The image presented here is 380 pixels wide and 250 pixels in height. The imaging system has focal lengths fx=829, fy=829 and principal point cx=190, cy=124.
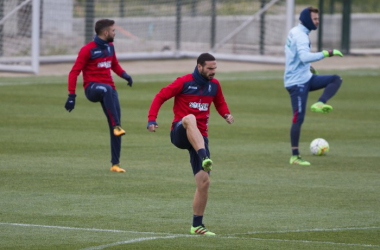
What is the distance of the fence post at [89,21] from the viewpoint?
92.8 feet

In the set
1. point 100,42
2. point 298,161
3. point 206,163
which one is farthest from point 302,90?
point 206,163

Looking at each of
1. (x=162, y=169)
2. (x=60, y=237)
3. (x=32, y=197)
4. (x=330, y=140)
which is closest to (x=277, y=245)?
(x=60, y=237)

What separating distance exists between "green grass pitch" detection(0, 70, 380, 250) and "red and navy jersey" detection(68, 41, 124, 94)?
4.56 ft

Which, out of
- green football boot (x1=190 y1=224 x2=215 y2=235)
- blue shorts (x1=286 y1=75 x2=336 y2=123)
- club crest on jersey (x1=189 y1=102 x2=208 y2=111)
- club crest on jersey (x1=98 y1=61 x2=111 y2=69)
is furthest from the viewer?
blue shorts (x1=286 y1=75 x2=336 y2=123)

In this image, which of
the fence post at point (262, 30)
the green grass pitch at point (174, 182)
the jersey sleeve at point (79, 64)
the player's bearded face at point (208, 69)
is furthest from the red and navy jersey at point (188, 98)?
the fence post at point (262, 30)

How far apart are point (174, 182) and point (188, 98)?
3.08m

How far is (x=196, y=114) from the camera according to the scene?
9172 mm

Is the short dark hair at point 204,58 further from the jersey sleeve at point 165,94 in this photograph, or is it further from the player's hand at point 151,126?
the player's hand at point 151,126

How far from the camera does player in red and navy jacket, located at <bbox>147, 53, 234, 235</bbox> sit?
28.3 ft

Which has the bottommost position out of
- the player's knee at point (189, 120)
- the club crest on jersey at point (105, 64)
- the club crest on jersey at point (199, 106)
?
the player's knee at point (189, 120)

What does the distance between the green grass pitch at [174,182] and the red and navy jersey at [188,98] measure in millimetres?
1225

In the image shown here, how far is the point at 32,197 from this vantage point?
10648 millimetres

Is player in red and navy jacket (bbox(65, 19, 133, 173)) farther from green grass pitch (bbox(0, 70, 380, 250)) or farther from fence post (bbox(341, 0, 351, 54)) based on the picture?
fence post (bbox(341, 0, 351, 54))

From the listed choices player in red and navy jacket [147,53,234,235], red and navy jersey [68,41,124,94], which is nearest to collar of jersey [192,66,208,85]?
player in red and navy jacket [147,53,234,235]
